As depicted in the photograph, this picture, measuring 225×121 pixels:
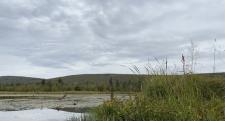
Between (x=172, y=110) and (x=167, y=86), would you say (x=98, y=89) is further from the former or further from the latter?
(x=172, y=110)

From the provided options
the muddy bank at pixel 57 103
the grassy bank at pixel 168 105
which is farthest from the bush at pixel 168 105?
the muddy bank at pixel 57 103

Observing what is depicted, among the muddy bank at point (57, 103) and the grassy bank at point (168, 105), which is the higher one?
the grassy bank at point (168, 105)

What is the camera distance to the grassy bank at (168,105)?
9.30 metres

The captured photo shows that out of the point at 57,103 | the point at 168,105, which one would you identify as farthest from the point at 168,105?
the point at 57,103

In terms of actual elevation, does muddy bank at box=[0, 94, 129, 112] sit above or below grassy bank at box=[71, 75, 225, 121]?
below

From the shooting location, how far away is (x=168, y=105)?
1012 cm

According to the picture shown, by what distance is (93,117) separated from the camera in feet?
37.2

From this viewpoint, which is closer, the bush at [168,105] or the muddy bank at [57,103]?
the bush at [168,105]

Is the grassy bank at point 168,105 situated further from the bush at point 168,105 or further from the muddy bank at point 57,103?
the muddy bank at point 57,103

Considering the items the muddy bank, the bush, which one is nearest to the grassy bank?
the bush

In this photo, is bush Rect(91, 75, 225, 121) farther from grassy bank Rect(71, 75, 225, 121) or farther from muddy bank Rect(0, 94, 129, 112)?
muddy bank Rect(0, 94, 129, 112)

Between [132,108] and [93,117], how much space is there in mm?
1288

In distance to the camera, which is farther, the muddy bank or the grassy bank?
the muddy bank

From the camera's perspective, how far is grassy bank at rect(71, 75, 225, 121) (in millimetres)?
9305
